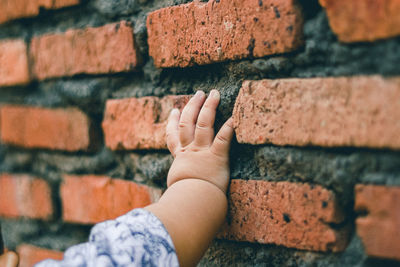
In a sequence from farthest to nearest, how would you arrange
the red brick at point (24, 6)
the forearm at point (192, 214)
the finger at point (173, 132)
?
the red brick at point (24, 6) → the finger at point (173, 132) → the forearm at point (192, 214)

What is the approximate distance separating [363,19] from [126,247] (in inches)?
15.7

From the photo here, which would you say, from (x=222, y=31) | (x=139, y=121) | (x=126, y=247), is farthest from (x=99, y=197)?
(x=222, y=31)

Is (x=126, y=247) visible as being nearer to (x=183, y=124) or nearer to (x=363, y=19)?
(x=183, y=124)

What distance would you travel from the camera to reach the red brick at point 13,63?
0.85 meters

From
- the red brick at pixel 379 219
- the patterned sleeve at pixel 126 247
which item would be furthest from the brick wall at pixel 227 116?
the patterned sleeve at pixel 126 247

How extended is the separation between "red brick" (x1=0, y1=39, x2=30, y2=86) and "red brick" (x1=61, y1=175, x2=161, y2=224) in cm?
24

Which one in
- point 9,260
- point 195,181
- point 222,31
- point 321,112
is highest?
point 222,31

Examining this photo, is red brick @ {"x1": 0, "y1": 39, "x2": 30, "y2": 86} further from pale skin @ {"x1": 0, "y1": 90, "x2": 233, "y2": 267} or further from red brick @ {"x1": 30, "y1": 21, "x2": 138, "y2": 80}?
pale skin @ {"x1": 0, "y1": 90, "x2": 233, "y2": 267}

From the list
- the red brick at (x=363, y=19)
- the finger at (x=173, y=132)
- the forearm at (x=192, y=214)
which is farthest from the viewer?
the finger at (x=173, y=132)

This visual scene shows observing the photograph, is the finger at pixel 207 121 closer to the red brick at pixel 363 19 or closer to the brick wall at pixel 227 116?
the brick wall at pixel 227 116

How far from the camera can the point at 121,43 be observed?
Answer: 0.73m

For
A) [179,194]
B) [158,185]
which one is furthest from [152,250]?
[158,185]

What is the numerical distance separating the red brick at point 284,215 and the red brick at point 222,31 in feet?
0.62

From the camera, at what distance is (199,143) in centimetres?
64
